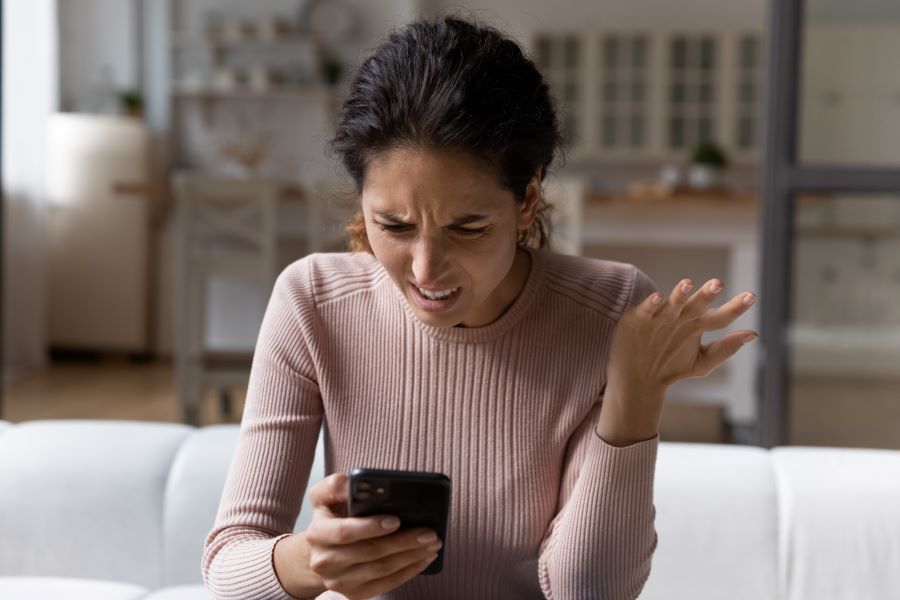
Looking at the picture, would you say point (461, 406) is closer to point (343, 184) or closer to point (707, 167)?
point (343, 184)

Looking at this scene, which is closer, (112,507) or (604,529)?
(604,529)

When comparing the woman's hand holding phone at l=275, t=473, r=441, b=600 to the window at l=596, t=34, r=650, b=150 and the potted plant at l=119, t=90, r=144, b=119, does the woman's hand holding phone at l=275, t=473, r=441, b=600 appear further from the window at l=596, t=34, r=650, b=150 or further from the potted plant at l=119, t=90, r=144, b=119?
the window at l=596, t=34, r=650, b=150

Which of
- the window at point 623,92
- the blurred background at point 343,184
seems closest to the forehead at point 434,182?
the blurred background at point 343,184

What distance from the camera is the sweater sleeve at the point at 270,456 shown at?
3.46 feet

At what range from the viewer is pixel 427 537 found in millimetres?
925

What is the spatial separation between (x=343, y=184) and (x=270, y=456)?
335 mm

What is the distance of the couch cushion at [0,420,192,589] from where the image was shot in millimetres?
1516

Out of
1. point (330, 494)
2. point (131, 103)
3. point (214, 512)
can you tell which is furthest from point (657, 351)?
point (131, 103)

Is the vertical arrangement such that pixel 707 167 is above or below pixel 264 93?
below

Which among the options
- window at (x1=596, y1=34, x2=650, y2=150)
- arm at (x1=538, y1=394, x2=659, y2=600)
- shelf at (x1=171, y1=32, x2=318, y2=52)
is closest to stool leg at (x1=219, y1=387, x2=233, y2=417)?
shelf at (x1=171, y1=32, x2=318, y2=52)

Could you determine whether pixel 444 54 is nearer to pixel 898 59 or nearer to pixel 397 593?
pixel 397 593

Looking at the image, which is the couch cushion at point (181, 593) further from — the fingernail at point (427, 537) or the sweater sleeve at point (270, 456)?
the fingernail at point (427, 537)

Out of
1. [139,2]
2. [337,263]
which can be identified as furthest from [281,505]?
[139,2]

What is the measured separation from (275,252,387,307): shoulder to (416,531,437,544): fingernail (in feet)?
1.17
